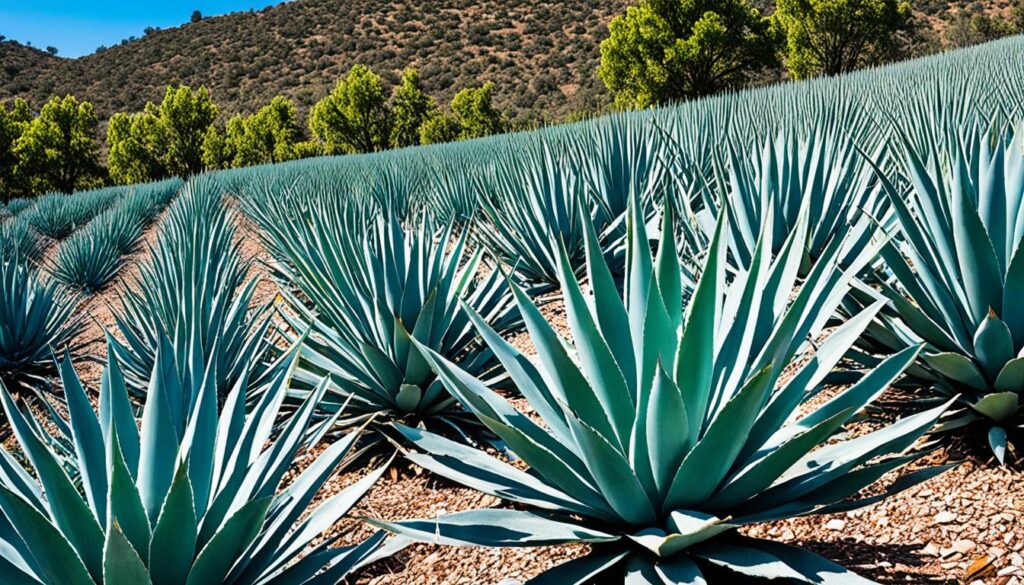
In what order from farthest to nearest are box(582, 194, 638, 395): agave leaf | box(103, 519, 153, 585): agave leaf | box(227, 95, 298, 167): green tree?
box(227, 95, 298, 167): green tree → box(582, 194, 638, 395): agave leaf → box(103, 519, 153, 585): agave leaf

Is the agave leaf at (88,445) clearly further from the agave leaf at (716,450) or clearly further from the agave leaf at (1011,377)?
the agave leaf at (1011,377)

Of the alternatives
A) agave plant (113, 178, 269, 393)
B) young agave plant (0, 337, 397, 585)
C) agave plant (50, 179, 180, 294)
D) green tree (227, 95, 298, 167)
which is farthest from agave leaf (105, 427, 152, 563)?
green tree (227, 95, 298, 167)

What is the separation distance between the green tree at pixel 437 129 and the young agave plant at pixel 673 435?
3424 cm

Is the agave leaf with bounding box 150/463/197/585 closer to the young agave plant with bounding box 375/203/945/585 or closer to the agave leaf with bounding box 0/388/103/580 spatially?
the agave leaf with bounding box 0/388/103/580

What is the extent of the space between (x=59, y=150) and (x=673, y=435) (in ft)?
140

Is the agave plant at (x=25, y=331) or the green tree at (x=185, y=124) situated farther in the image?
the green tree at (x=185, y=124)

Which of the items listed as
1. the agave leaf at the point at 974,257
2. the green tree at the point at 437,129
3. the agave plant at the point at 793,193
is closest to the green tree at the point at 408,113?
the green tree at the point at 437,129

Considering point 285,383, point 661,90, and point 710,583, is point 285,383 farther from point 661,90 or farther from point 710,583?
point 661,90

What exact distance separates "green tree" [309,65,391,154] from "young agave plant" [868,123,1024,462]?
114 ft

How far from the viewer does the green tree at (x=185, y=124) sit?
126ft

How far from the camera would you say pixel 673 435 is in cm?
142

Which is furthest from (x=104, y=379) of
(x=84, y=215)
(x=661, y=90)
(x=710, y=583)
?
(x=661, y=90)

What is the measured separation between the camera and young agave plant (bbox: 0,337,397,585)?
1.33 m

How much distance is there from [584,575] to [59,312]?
20.0 feet
